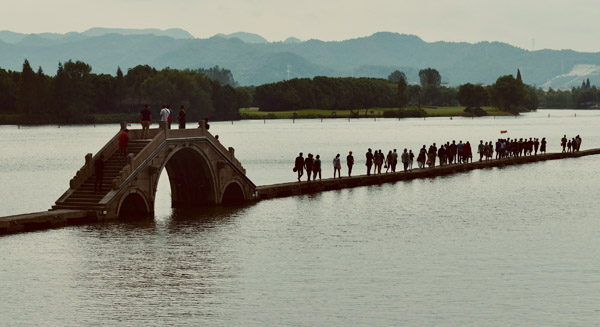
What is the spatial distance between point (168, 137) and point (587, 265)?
25.1 meters

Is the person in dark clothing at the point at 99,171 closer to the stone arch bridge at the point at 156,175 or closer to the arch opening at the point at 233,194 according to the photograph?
the stone arch bridge at the point at 156,175

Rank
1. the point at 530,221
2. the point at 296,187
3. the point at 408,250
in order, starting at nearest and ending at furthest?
the point at 408,250 → the point at 530,221 → the point at 296,187

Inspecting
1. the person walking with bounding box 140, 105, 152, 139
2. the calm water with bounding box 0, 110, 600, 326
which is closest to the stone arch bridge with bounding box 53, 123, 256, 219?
the person walking with bounding box 140, 105, 152, 139

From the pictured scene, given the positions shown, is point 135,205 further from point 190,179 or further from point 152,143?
point 190,179

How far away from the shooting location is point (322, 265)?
39062 mm

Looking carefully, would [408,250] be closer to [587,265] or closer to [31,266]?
[587,265]

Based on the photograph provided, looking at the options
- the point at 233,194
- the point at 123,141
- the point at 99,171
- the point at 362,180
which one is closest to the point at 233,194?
the point at 233,194

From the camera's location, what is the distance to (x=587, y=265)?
128 ft

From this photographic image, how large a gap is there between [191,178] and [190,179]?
120 millimetres

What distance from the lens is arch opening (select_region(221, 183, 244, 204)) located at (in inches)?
2341

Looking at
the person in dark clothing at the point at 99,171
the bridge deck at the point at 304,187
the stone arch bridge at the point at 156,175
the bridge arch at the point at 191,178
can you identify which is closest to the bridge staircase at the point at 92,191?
the stone arch bridge at the point at 156,175

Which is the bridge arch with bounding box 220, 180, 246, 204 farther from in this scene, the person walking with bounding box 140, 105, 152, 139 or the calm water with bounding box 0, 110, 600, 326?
the person walking with bounding box 140, 105, 152, 139

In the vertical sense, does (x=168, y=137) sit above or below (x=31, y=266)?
above

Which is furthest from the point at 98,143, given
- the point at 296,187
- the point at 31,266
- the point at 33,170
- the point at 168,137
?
the point at 31,266
